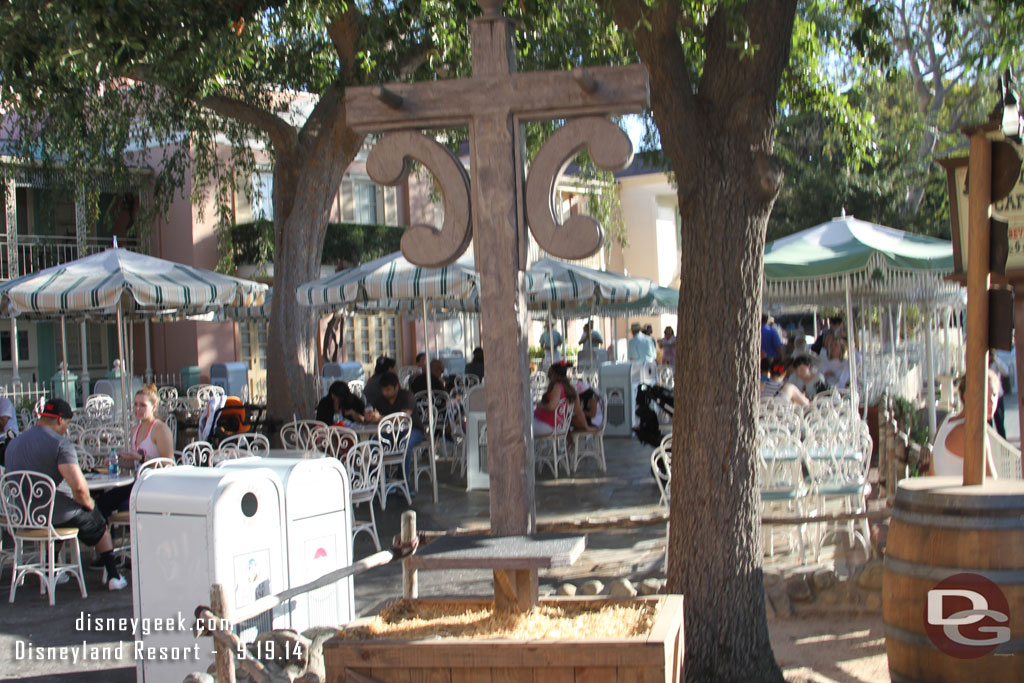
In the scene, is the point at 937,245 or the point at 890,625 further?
the point at 937,245

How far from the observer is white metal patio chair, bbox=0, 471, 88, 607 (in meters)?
6.44

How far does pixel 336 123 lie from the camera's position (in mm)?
10539

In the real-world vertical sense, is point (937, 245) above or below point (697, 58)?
below

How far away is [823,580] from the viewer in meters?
6.05

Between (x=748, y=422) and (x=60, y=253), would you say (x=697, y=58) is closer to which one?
(x=748, y=422)

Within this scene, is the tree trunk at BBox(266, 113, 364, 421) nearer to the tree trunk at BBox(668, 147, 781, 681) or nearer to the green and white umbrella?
the green and white umbrella

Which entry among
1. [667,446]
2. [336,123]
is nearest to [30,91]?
[336,123]

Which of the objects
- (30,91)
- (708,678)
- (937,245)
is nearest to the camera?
(708,678)

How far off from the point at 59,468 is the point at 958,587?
5541mm

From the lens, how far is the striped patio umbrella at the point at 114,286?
9.16 meters

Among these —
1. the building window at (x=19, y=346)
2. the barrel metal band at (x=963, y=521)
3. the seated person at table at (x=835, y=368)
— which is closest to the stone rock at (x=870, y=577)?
the barrel metal band at (x=963, y=521)

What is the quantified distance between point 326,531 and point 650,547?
3.12 meters

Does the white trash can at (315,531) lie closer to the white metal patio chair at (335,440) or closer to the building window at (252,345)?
the white metal patio chair at (335,440)

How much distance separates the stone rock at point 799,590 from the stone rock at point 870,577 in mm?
297
